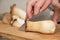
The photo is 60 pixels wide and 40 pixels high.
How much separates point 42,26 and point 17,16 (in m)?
0.28

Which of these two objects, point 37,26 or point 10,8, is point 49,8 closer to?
point 37,26

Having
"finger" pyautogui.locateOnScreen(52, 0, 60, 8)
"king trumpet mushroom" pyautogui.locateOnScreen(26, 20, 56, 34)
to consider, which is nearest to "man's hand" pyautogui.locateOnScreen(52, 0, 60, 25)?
"finger" pyautogui.locateOnScreen(52, 0, 60, 8)

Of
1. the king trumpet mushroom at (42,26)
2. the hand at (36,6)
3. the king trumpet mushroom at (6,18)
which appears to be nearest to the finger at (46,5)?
the hand at (36,6)

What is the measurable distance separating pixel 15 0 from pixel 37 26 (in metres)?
0.38

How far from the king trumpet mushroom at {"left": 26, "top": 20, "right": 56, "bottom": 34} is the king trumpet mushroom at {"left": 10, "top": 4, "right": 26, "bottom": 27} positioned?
15cm

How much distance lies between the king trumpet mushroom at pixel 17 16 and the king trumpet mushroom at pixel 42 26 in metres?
0.15

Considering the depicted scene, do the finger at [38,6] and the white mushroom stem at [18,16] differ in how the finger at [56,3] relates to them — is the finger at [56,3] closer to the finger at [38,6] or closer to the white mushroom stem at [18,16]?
the finger at [38,6]

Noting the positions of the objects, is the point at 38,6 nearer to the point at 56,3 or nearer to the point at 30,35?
the point at 56,3

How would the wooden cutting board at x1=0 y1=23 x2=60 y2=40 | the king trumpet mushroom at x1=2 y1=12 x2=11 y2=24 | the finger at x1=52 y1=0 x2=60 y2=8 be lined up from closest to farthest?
the wooden cutting board at x1=0 y1=23 x2=60 y2=40, the finger at x1=52 y1=0 x2=60 y2=8, the king trumpet mushroom at x1=2 y1=12 x2=11 y2=24

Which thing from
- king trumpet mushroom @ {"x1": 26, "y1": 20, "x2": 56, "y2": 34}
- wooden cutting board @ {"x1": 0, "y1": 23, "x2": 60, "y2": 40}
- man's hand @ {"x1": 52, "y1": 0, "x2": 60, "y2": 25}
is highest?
man's hand @ {"x1": 52, "y1": 0, "x2": 60, "y2": 25}

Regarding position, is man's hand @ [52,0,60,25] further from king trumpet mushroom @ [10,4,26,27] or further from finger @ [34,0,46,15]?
king trumpet mushroom @ [10,4,26,27]

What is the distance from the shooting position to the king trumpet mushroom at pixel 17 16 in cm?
93

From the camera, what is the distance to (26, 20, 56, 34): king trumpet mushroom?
75 cm

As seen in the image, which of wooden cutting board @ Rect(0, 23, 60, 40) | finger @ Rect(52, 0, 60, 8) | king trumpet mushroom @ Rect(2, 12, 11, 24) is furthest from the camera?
king trumpet mushroom @ Rect(2, 12, 11, 24)
